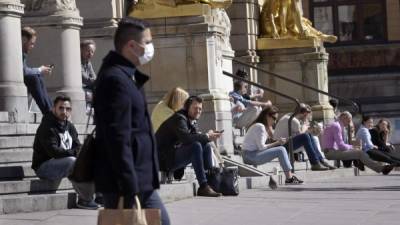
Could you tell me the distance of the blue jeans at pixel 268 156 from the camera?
60.3 ft

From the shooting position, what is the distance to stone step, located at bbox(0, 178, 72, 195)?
42.1ft

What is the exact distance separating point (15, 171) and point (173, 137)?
255 cm

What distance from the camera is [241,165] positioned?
18062 mm

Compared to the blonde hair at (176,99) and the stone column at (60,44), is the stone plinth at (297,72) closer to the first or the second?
the stone column at (60,44)

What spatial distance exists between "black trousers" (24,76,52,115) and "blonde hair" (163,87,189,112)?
1.57 m

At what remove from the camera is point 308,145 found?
2086 centimetres

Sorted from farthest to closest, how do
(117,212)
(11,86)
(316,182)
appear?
(316,182)
(11,86)
(117,212)

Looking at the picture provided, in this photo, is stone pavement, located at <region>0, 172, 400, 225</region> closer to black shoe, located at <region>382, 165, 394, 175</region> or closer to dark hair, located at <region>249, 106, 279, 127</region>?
dark hair, located at <region>249, 106, 279, 127</region>

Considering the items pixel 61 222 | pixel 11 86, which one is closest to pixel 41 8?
pixel 11 86

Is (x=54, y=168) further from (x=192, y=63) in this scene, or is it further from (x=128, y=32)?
(x=192, y=63)

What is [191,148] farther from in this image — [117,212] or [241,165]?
[117,212]

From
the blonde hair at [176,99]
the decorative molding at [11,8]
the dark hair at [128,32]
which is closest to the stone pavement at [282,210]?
the blonde hair at [176,99]

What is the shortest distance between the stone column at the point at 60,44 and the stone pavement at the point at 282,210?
2539 millimetres

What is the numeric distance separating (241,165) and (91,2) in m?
3.39
